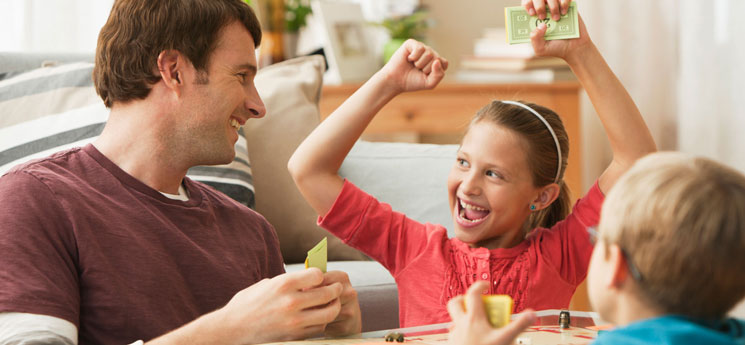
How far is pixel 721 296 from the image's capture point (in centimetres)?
63

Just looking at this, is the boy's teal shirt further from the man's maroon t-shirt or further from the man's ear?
the man's ear

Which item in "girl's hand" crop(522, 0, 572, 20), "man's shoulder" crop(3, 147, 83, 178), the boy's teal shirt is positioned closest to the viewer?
the boy's teal shirt

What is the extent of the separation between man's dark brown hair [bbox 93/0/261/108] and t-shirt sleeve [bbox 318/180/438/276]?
Answer: 0.37 meters

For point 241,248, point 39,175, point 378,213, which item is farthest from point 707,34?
point 39,175

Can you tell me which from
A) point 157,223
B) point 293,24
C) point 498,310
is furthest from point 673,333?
point 293,24

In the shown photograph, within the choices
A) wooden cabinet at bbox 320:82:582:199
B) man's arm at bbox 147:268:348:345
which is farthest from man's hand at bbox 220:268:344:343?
wooden cabinet at bbox 320:82:582:199

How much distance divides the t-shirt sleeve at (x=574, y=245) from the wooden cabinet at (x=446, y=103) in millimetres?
1657

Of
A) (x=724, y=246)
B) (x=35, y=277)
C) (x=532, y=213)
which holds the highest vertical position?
(x=724, y=246)

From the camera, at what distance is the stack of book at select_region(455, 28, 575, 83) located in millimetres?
3119

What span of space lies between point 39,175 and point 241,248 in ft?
1.28

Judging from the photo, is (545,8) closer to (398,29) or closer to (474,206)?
(474,206)

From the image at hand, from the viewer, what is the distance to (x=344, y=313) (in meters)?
1.16

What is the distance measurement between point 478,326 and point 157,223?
27.1 inches

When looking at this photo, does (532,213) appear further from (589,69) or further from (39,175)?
(39,175)
